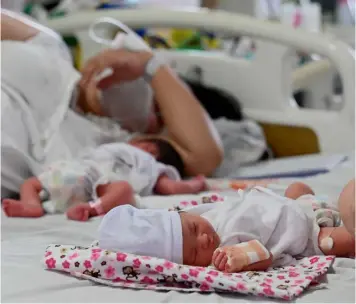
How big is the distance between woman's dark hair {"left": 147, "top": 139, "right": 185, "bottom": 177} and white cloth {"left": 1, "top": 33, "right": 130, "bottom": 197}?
86 millimetres

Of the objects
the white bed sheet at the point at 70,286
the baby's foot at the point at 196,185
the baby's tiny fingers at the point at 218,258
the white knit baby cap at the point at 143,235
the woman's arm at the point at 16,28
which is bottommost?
the baby's foot at the point at 196,185

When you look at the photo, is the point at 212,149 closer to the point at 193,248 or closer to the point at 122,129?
the point at 122,129

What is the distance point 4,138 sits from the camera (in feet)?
3.64

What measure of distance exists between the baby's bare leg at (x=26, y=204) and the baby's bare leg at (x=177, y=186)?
0.68 ft

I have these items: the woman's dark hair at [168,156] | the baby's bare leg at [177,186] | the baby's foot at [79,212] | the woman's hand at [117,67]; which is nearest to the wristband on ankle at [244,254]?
the baby's foot at [79,212]

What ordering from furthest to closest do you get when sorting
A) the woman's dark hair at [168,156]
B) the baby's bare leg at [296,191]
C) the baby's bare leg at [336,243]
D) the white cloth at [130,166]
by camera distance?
the woman's dark hair at [168,156]
the white cloth at [130,166]
the baby's bare leg at [296,191]
the baby's bare leg at [336,243]

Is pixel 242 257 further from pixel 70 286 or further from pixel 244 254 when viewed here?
pixel 70 286

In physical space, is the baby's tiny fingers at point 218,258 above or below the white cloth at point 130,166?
above

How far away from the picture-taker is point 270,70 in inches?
66.6

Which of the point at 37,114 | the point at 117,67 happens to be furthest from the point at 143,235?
the point at 117,67

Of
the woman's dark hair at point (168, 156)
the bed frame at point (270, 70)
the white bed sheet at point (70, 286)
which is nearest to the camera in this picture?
the white bed sheet at point (70, 286)

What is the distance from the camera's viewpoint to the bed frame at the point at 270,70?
1547mm

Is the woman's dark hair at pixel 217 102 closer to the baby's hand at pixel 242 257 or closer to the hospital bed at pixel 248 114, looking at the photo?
the hospital bed at pixel 248 114

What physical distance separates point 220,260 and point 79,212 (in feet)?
1.09
